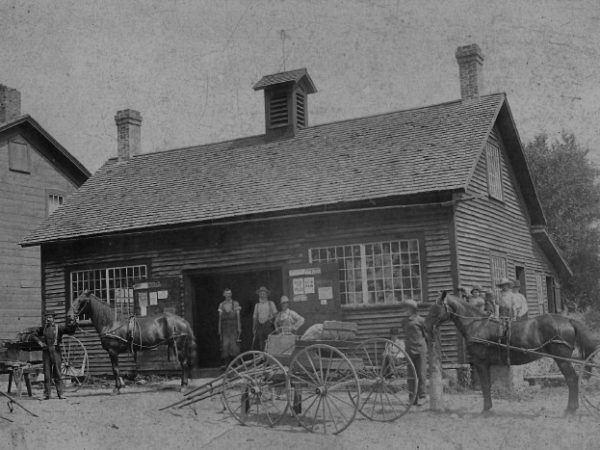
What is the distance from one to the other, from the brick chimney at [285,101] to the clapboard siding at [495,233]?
222 inches

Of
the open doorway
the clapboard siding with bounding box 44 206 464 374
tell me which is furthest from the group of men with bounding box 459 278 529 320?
the open doorway

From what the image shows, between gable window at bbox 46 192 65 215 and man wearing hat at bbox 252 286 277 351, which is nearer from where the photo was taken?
man wearing hat at bbox 252 286 277 351

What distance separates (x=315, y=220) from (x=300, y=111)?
5.85 metres

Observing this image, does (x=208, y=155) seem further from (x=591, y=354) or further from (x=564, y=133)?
(x=564, y=133)

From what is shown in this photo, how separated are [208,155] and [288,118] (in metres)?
2.65

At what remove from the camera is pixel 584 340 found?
10.1 metres

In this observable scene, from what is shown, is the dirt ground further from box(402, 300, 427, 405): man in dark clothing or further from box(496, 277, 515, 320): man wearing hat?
box(496, 277, 515, 320): man wearing hat

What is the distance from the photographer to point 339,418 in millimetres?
10109

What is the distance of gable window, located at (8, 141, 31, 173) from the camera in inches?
902

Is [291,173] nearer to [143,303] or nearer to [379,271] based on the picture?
[379,271]

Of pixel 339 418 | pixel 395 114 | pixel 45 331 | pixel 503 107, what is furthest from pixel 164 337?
pixel 503 107

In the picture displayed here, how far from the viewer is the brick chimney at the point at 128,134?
23.1 metres

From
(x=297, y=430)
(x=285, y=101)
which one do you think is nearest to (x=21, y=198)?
(x=285, y=101)

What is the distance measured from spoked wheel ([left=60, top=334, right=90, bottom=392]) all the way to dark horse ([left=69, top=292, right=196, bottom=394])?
5.78 feet
